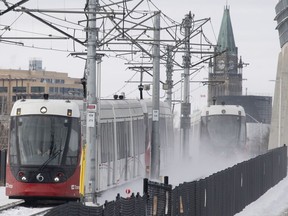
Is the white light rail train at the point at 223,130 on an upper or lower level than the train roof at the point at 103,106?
lower

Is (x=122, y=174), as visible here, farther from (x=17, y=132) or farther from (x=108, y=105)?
(x=17, y=132)

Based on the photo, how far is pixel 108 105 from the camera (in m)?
28.8

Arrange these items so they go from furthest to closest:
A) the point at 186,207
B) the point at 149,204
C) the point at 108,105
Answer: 1. the point at 108,105
2. the point at 186,207
3. the point at 149,204

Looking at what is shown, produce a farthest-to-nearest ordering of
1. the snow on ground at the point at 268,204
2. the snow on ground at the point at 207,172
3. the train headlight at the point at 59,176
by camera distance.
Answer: the snow on ground at the point at 207,172, the snow on ground at the point at 268,204, the train headlight at the point at 59,176

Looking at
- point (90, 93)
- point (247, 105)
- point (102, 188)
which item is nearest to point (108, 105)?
point (102, 188)

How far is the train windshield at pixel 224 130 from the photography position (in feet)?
153

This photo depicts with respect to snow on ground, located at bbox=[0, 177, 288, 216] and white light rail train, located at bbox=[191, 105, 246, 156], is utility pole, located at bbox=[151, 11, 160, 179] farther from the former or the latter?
white light rail train, located at bbox=[191, 105, 246, 156]

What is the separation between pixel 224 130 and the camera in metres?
46.8

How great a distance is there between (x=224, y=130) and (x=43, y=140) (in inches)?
921

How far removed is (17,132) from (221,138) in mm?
23666

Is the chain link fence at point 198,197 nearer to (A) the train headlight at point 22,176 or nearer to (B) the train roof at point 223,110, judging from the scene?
(A) the train headlight at point 22,176

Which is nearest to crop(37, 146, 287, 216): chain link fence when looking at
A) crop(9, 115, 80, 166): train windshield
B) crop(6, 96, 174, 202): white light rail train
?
crop(6, 96, 174, 202): white light rail train

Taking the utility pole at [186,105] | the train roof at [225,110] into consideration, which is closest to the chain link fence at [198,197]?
the utility pole at [186,105]

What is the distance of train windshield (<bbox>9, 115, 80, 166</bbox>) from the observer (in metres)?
24.2
